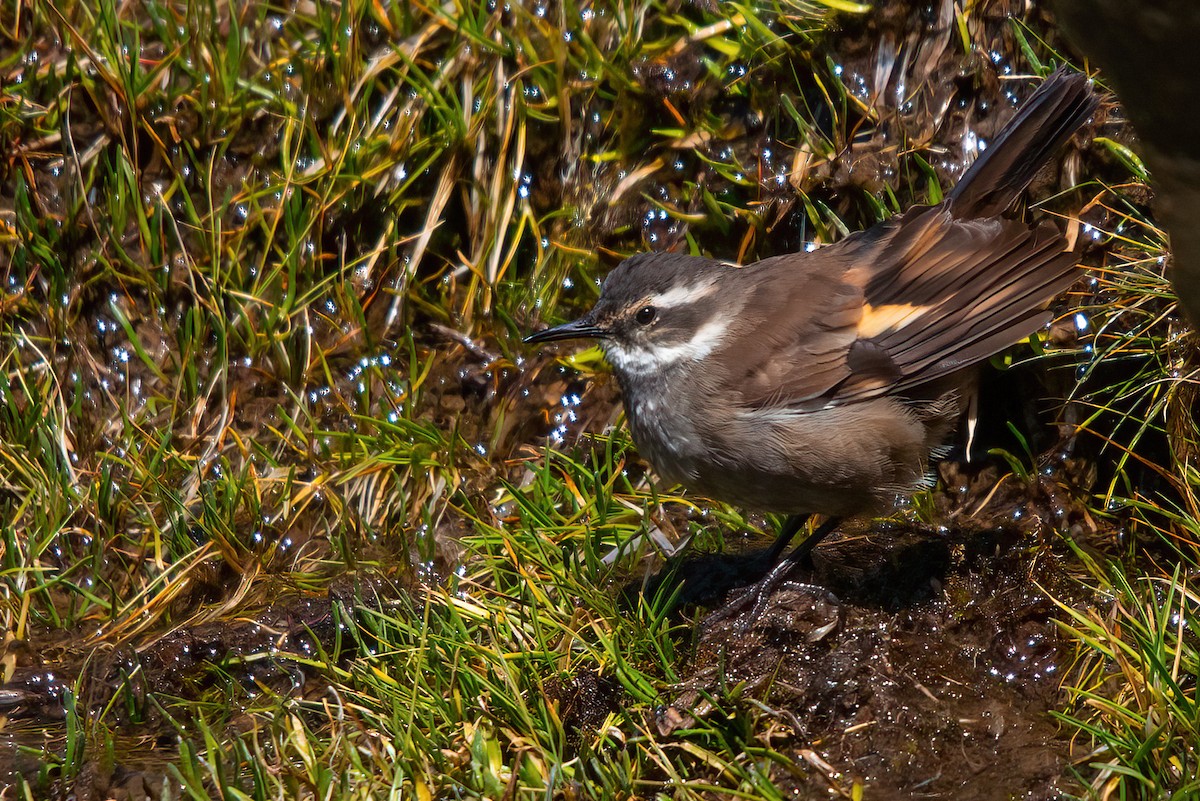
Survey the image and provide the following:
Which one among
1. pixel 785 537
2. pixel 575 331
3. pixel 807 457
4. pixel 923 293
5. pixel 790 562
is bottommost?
pixel 785 537

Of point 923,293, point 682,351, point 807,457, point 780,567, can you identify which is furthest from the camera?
point 682,351

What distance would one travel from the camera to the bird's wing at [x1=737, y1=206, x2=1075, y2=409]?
16.8 ft

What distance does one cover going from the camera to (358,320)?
6.58 metres

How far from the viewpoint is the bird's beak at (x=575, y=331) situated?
18.7 feet

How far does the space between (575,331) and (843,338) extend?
120 cm

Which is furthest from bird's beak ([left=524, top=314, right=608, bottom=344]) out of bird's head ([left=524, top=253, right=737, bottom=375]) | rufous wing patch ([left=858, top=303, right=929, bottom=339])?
rufous wing patch ([left=858, top=303, right=929, bottom=339])

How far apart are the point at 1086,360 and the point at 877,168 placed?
55.2 inches

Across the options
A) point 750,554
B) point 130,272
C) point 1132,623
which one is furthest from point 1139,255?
point 130,272

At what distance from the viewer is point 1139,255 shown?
541 cm

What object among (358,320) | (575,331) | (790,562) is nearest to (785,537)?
(790,562)

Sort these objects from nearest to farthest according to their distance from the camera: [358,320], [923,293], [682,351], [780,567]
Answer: [780,567]
[923,293]
[682,351]
[358,320]

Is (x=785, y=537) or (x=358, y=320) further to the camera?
(x=358, y=320)

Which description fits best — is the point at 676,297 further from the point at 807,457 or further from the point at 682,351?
the point at 807,457

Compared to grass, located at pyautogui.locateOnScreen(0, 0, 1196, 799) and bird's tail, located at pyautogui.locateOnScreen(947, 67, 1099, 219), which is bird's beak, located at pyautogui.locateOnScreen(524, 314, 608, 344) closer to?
grass, located at pyautogui.locateOnScreen(0, 0, 1196, 799)
